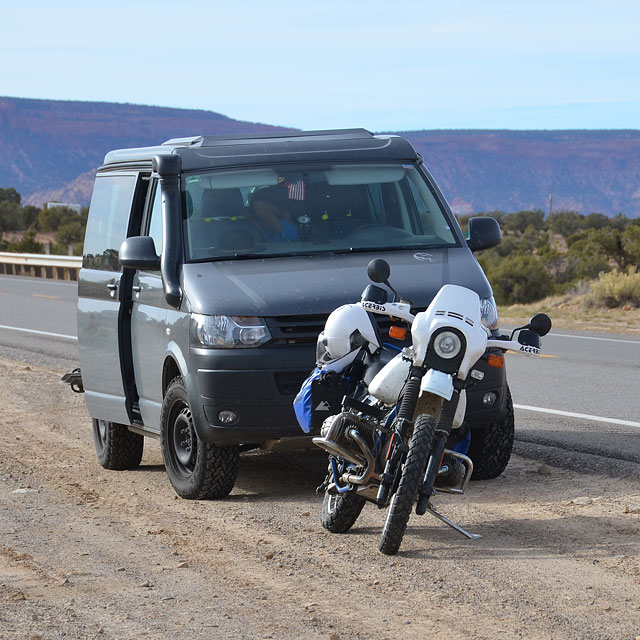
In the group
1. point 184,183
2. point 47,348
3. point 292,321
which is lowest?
point 47,348

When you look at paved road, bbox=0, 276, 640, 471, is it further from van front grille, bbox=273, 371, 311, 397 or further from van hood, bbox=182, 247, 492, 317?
van front grille, bbox=273, 371, 311, 397

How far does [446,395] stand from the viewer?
5738mm

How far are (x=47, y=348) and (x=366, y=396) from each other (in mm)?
11910

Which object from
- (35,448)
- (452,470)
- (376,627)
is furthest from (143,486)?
(376,627)

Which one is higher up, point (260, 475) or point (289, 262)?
point (289, 262)

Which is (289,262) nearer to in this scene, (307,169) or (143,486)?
(307,169)

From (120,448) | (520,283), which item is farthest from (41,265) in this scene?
(120,448)

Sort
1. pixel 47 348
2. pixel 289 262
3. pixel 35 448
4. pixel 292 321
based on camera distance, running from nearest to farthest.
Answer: pixel 292 321
pixel 289 262
pixel 35 448
pixel 47 348

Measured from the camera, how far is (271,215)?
25.7ft

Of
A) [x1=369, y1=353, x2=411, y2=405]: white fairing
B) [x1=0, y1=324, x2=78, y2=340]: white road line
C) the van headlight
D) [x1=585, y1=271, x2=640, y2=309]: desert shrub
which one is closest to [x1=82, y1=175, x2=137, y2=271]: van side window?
the van headlight

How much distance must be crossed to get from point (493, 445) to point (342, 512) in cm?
171

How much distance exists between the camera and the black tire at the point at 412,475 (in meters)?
5.70

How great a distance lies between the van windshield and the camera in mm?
7723

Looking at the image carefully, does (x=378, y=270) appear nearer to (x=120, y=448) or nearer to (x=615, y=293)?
(x=120, y=448)
